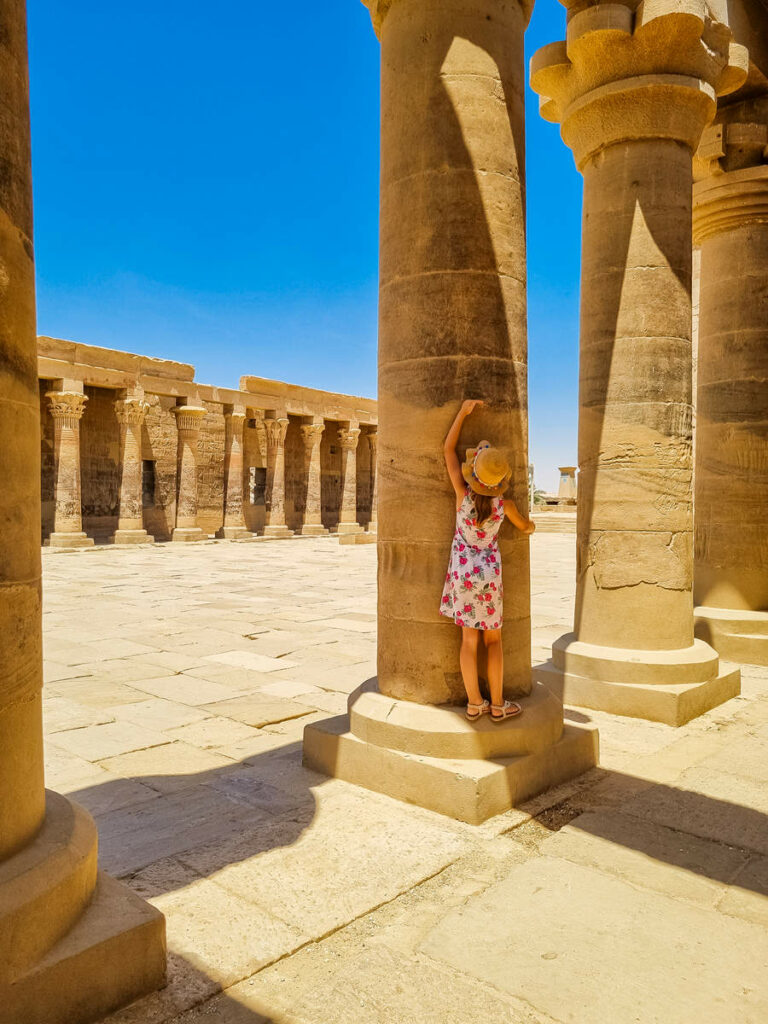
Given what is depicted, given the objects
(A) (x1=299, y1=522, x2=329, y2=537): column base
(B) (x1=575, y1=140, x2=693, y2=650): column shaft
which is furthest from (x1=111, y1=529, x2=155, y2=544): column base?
(B) (x1=575, y1=140, x2=693, y2=650): column shaft

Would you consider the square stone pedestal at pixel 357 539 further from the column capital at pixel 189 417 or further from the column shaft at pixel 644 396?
the column shaft at pixel 644 396

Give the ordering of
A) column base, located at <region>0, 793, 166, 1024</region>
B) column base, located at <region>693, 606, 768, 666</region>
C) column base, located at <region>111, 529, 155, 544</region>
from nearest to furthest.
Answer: column base, located at <region>0, 793, 166, 1024</region> < column base, located at <region>693, 606, 768, 666</region> < column base, located at <region>111, 529, 155, 544</region>

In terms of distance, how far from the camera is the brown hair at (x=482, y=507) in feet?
13.3

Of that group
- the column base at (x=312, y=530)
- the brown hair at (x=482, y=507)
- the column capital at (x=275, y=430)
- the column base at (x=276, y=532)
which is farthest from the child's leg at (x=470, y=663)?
the column base at (x=312, y=530)

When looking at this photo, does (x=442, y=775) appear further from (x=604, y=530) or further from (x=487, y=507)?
(x=604, y=530)

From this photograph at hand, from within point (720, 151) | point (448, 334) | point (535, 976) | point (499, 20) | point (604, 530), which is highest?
point (720, 151)

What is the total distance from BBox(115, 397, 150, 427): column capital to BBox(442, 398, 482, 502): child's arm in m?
22.2

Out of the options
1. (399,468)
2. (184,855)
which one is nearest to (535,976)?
(184,855)

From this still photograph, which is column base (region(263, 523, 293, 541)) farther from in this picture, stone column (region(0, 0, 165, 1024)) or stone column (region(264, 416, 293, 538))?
stone column (region(0, 0, 165, 1024))

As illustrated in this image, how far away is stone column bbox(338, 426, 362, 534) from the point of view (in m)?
32.1

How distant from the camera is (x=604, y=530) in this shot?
6.12m

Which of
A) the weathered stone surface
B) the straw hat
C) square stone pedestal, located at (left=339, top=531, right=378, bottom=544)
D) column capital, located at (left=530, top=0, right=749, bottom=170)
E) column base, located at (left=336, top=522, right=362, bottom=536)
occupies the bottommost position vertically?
the weathered stone surface

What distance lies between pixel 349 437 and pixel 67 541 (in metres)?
13.4

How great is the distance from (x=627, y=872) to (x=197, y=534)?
80.6 feet
